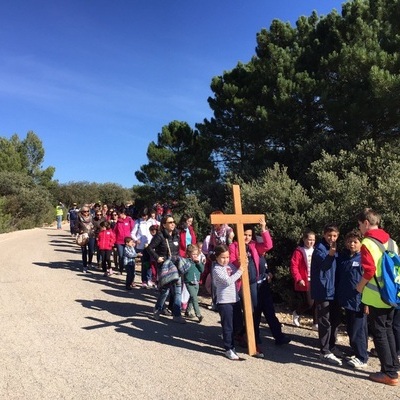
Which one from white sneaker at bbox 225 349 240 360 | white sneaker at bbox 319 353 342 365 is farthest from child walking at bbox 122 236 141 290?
white sneaker at bbox 319 353 342 365

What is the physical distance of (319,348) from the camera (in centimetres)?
543

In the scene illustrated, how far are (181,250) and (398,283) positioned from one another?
15.0ft

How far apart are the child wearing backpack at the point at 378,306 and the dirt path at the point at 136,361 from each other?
19cm

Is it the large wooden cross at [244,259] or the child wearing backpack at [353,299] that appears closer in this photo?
the child wearing backpack at [353,299]

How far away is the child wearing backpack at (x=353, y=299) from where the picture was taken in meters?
4.80

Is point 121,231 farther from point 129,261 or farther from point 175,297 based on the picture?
point 175,297

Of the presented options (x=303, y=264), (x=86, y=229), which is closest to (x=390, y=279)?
(x=303, y=264)

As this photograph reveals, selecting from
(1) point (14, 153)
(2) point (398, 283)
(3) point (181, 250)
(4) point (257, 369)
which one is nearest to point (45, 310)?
(3) point (181, 250)

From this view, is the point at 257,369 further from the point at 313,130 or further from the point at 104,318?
the point at 313,130

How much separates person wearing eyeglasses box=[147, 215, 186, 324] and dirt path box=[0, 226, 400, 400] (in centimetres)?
25

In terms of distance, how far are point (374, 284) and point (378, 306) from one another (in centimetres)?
25

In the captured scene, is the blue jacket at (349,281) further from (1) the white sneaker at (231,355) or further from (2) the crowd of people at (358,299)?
(1) the white sneaker at (231,355)

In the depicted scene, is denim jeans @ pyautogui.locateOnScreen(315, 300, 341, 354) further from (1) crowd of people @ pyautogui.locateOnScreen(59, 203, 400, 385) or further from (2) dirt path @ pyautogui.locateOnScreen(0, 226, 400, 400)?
→ (2) dirt path @ pyautogui.locateOnScreen(0, 226, 400, 400)

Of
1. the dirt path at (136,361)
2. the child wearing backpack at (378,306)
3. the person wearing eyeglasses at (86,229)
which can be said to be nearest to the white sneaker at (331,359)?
the dirt path at (136,361)
